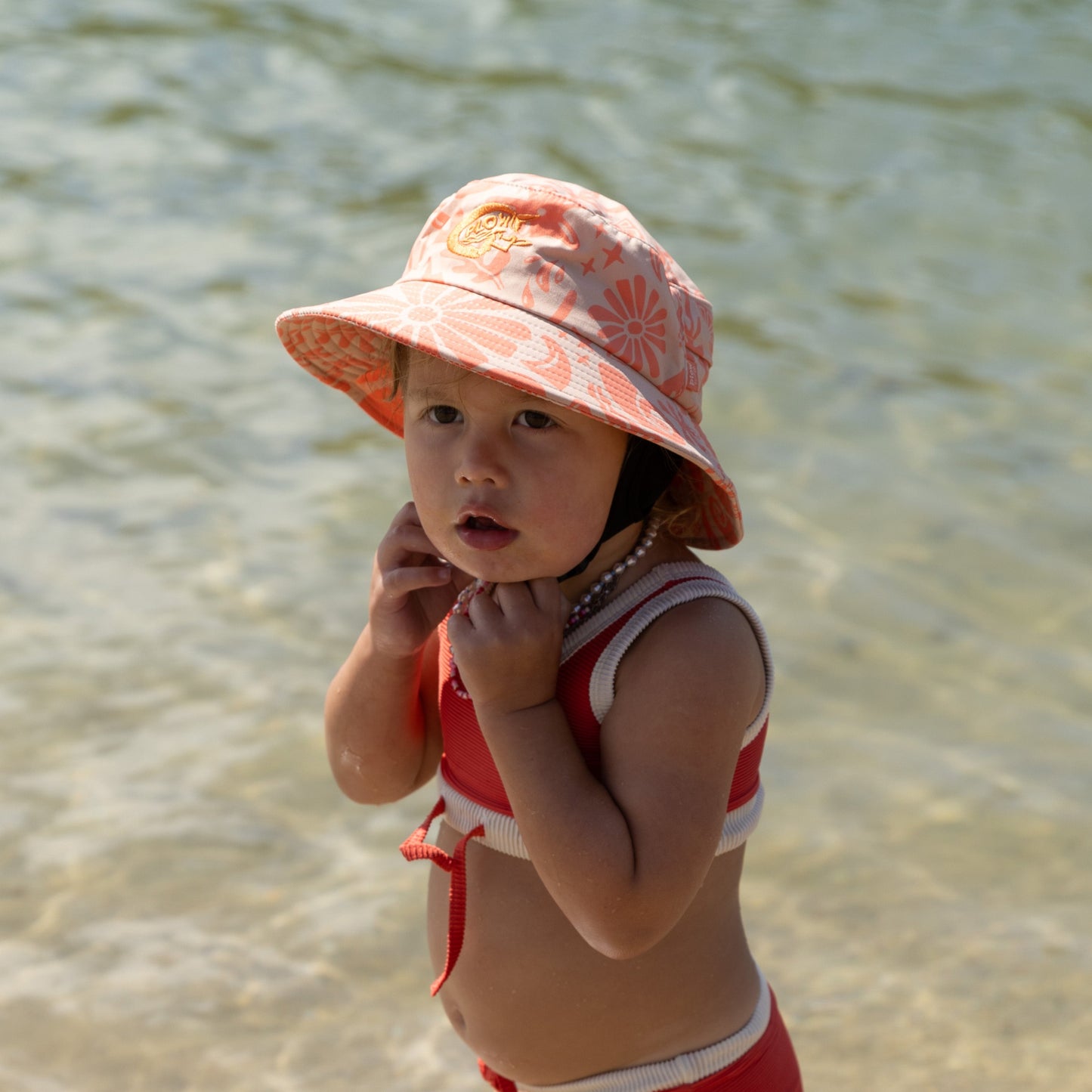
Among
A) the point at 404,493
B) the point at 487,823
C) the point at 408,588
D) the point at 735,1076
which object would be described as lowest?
the point at 404,493

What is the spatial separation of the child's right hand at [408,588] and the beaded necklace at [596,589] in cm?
8

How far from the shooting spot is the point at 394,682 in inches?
74.2

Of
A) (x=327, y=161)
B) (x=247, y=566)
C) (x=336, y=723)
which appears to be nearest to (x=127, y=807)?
(x=247, y=566)

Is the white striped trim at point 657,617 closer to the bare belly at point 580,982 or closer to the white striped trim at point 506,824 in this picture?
the white striped trim at point 506,824

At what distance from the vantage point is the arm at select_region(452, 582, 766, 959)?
1511mm

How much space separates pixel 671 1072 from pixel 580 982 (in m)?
0.15

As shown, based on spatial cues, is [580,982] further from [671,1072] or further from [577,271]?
[577,271]

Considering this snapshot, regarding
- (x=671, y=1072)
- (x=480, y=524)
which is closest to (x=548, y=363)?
(x=480, y=524)

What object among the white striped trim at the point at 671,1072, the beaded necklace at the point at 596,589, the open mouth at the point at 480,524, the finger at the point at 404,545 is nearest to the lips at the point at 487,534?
the open mouth at the point at 480,524

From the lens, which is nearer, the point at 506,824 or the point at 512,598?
the point at 512,598

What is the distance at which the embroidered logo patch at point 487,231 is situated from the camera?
162cm

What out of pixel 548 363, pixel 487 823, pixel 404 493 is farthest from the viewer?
pixel 404 493

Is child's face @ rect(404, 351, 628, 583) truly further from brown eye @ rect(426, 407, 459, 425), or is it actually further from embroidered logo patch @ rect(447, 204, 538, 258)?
embroidered logo patch @ rect(447, 204, 538, 258)

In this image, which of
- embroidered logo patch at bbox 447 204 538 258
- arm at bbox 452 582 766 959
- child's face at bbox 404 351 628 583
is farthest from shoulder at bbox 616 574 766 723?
embroidered logo patch at bbox 447 204 538 258
